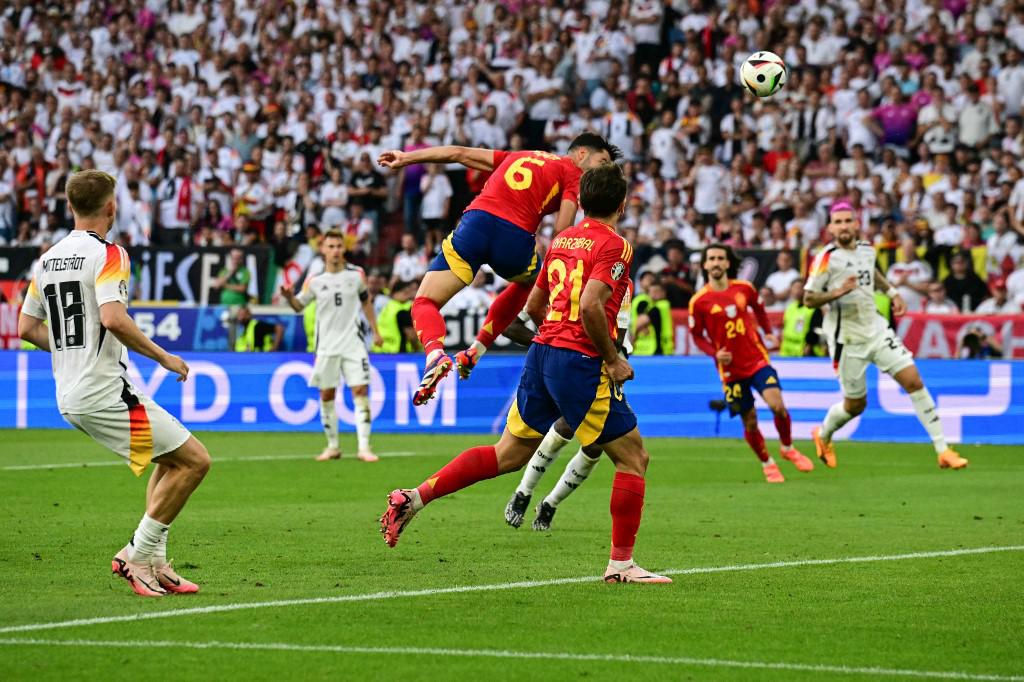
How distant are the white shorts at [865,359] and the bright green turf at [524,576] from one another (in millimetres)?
1346

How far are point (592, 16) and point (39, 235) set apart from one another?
11.0 metres

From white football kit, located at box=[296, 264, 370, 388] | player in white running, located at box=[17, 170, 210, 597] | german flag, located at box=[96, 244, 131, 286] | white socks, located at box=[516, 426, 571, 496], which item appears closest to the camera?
german flag, located at box=[96, 244, 131, 286]

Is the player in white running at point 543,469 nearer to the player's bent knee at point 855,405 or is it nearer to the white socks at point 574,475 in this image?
the white socks at point 574,475

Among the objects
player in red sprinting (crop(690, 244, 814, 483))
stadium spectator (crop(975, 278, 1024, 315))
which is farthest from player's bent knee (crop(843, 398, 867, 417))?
stadium spectator (crop(975, 278, 1024, 315))

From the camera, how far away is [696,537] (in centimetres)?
1058

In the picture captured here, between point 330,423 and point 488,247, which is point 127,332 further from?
point 330,423

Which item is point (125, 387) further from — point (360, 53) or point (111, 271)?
point (360, 53)

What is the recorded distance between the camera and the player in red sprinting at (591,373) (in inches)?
328

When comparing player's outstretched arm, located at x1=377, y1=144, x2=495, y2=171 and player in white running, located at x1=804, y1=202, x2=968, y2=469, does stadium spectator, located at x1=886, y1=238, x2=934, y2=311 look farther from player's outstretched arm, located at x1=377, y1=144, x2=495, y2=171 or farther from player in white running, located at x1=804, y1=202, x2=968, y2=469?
player's outstretched arm, located at x1=377, y1=144, x2=495, y2=171

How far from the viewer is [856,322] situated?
53.3ft

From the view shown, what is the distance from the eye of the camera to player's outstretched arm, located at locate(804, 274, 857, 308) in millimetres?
15492

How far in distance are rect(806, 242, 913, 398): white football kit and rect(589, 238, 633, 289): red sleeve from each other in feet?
26.5

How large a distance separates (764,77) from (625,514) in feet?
21.2

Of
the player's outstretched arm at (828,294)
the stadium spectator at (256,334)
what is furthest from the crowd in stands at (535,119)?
the player's outstretched arm at (828,294)
